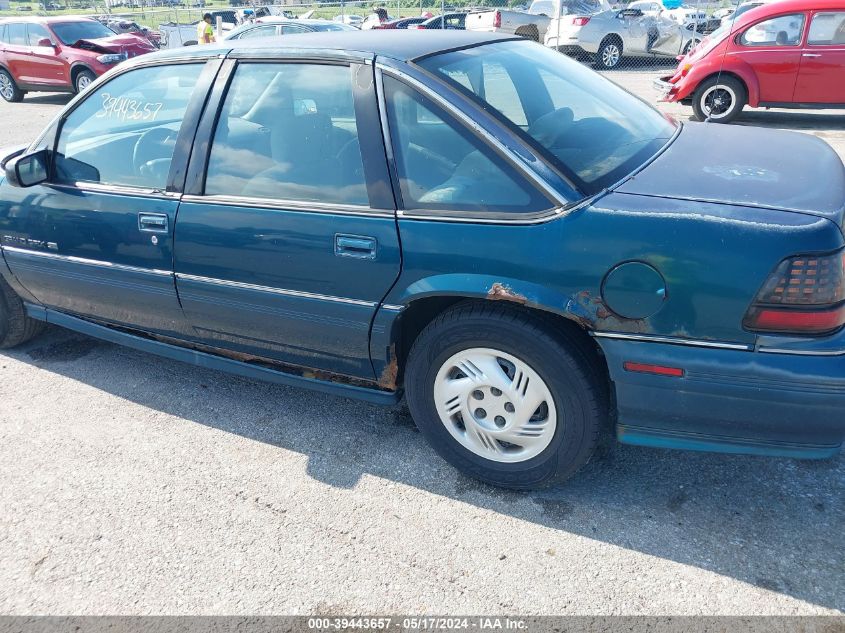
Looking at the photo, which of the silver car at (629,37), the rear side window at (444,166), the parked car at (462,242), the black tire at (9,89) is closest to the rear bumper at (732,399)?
the parked car at (462,242)

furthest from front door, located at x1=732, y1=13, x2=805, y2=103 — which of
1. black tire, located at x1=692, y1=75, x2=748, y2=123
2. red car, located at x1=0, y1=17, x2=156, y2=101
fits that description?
red car, located at x1=0, y1=17, x2=156, y2=101

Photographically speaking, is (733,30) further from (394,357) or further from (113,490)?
(113,490)

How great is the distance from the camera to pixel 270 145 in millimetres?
2936

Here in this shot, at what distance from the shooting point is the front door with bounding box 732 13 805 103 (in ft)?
29.8

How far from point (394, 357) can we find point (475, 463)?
537mm

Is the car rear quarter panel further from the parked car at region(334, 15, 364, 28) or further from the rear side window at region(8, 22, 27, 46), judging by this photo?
the parked car at region(334, 15, 364, 28)

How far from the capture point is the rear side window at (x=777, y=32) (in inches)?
356

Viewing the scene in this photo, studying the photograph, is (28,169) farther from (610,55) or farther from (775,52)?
Answer: (610,55)

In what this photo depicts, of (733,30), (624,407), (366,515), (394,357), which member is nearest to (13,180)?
(394,357)

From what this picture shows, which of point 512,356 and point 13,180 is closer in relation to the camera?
point 512,356

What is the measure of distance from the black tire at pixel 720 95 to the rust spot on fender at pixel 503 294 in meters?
8.32

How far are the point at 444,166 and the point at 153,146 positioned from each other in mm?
1544

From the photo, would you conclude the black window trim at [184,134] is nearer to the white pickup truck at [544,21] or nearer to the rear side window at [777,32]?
the rear side window at [777,32]

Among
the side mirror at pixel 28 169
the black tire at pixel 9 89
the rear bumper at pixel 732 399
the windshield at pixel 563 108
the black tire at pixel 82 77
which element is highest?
the windshield at pixel 563 108
